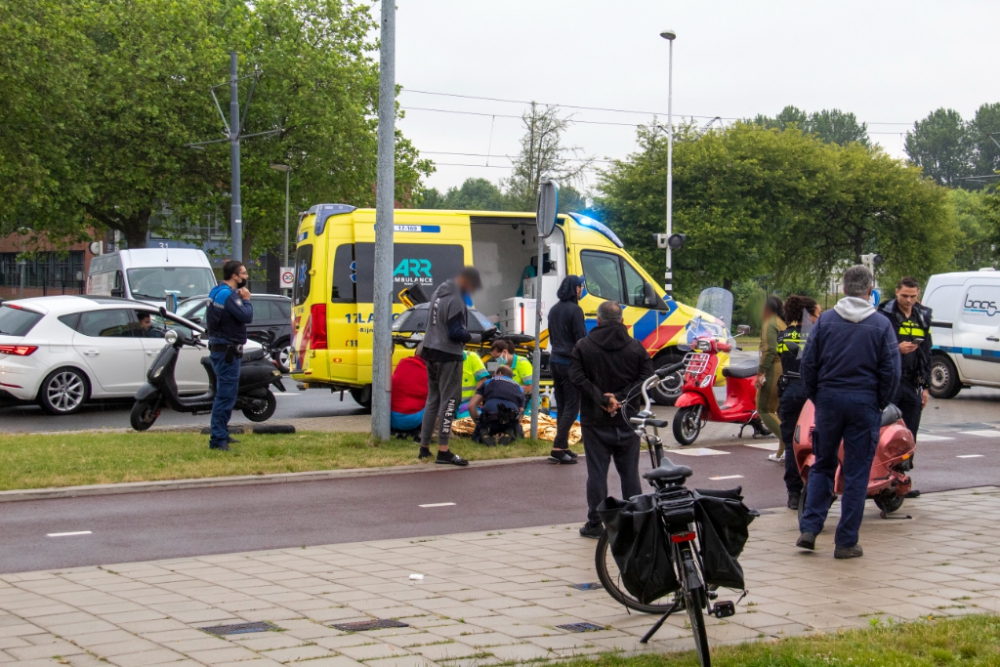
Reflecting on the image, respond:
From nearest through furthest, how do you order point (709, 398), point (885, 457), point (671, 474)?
point (671, 474)
point (885, 457)
point (709, 398)

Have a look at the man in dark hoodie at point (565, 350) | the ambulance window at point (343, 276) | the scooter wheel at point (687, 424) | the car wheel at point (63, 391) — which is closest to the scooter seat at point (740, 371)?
the scooter wheel at point (687, 424)

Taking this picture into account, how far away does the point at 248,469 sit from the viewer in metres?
10.5

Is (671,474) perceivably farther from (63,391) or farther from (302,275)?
(63,391)

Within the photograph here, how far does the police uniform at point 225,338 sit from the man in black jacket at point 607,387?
15.7 ft

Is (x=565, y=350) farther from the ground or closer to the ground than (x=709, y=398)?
farther from the ground

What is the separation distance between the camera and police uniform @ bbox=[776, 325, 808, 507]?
9.14m

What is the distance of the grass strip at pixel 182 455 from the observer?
400 inches

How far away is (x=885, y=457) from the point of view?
27.3ft

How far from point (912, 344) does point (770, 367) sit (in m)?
2.35

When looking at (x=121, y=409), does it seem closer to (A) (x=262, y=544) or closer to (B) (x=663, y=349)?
(B) (x=663, y=349)

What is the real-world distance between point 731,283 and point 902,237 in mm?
8984

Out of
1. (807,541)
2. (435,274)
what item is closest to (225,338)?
(435,274)

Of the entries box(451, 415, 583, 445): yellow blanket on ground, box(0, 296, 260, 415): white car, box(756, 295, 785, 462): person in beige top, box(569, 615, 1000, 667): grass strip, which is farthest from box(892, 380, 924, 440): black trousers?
box(0, 296, 260, 415): white car

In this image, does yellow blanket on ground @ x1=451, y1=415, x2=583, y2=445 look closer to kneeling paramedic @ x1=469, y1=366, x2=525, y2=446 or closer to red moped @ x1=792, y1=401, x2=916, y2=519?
kneeling paramedic @ x1=469, y1=366, x2=525, y2=446
